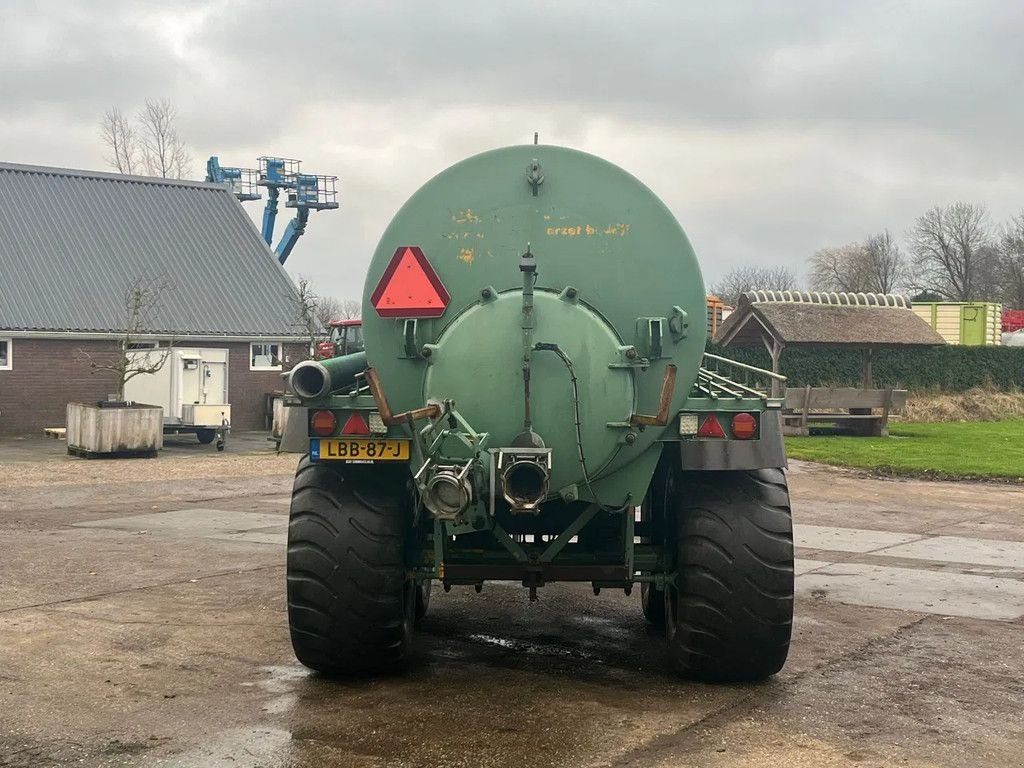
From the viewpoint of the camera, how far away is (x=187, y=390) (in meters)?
25.8

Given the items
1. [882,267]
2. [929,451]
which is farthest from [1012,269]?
[929,451]

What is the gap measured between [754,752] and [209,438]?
2214cm

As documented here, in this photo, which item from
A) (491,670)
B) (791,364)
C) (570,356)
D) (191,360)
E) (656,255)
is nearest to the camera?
(570,356)

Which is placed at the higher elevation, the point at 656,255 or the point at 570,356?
the point at 656,255

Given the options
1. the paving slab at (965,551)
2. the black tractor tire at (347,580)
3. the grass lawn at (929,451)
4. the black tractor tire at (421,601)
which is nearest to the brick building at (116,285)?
the grass lawn at (929,451)

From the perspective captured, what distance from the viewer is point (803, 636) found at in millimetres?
7863

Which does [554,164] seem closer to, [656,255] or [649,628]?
[656,255]

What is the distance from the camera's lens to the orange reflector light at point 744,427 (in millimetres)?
6332

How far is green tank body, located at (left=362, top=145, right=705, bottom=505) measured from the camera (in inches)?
226

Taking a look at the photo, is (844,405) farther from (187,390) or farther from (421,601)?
(421,601)

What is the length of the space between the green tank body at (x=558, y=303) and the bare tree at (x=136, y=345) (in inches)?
751

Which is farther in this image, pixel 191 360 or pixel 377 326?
pixel 191 360

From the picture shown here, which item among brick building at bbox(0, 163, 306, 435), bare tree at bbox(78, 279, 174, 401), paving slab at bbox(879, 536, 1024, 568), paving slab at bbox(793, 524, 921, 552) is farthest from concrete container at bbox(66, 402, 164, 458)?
paving slab at bbox(879, 536, 1024, 568)

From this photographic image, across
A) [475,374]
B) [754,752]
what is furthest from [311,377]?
[754,752]
